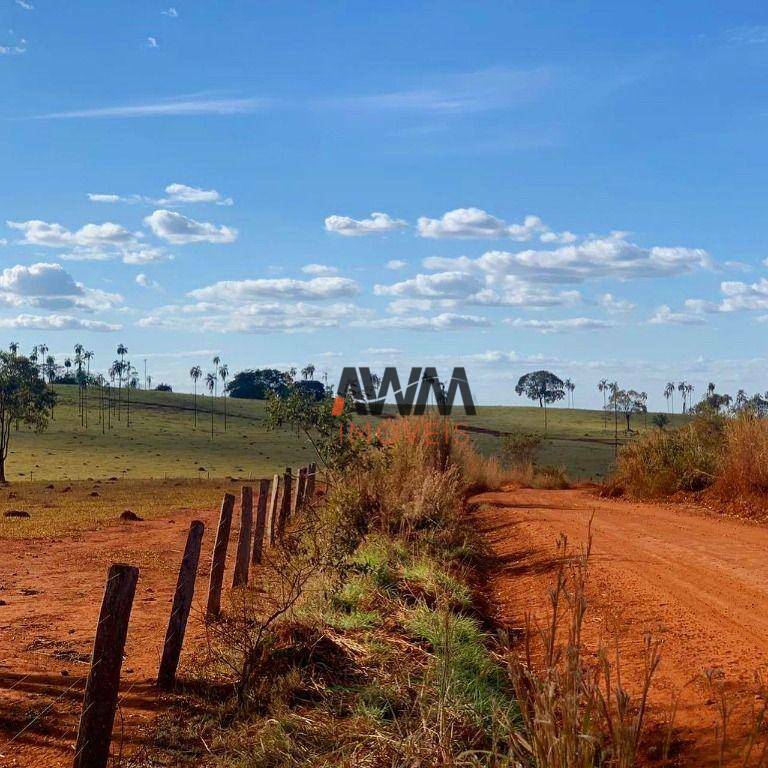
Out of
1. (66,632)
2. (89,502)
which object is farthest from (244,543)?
(89,502)

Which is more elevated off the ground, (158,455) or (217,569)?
(217,569)

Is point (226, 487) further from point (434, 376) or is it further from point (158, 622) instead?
point (158, 622)

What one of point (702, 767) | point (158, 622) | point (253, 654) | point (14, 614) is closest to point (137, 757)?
point (253, 654)

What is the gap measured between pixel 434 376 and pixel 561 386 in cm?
12881

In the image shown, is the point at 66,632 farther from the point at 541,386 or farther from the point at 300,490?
the point at 541,386

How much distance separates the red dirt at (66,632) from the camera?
6.37m

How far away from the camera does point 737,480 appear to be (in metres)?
17.1

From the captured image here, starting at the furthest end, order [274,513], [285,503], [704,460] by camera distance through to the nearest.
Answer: [704,460] < [285,503] < [274,513]

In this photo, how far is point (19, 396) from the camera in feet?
174

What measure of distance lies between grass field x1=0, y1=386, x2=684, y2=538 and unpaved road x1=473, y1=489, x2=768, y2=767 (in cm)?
906

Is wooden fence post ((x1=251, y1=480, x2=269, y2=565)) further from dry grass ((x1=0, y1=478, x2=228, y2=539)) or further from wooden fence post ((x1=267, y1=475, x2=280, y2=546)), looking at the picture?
dry grass ((x1=0, y1=478, x2=228, y2=539))

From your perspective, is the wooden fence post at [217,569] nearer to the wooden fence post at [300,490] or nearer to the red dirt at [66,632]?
the red dirt at [66,632]

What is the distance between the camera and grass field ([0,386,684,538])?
27797mm

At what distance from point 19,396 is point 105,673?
5111 centimetres
